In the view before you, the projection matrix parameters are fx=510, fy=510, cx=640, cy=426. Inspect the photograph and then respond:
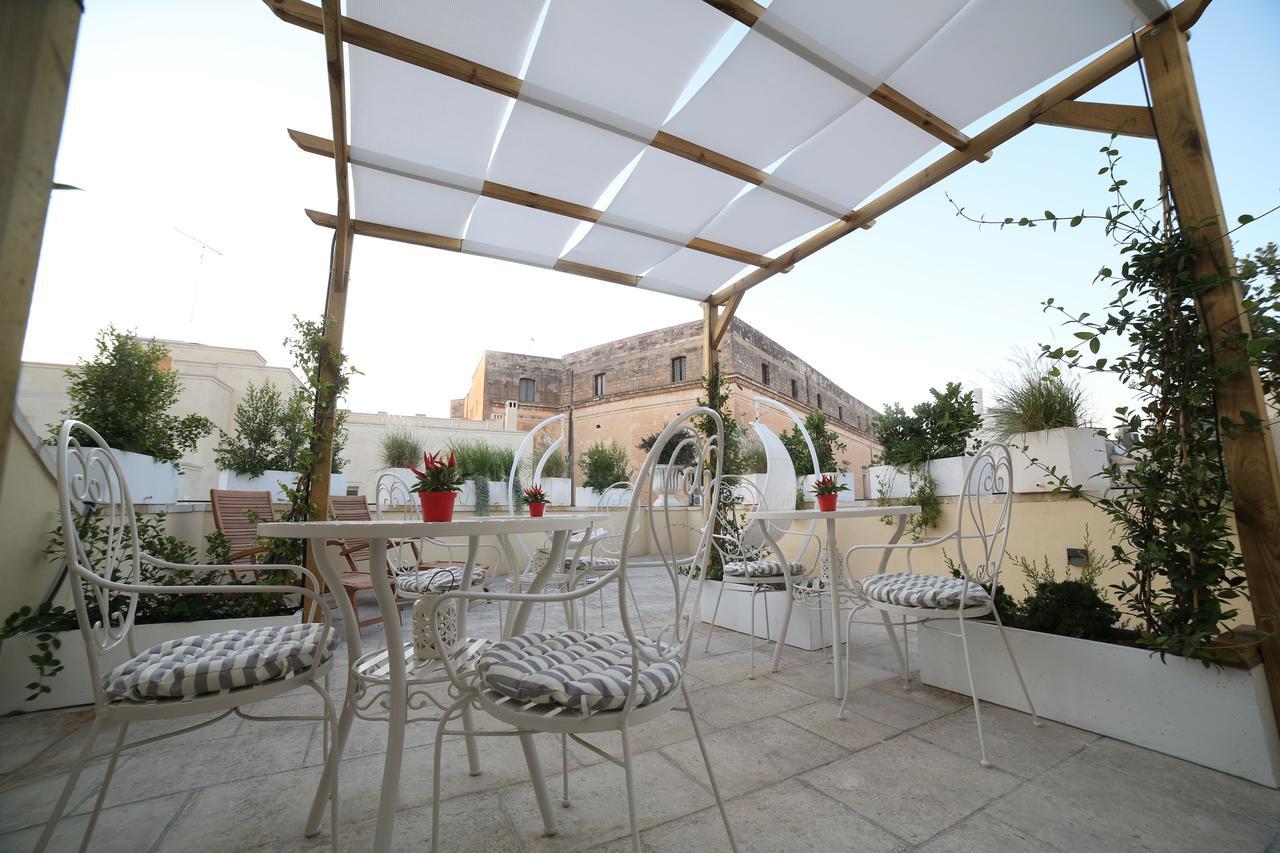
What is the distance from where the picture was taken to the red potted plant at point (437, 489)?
140 centimetres

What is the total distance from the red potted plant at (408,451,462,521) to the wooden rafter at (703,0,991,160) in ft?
6.80

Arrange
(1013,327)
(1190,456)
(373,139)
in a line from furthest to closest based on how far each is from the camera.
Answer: (1013,327) → (373,139) → (1190,456)

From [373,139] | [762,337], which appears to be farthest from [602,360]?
[373,139]

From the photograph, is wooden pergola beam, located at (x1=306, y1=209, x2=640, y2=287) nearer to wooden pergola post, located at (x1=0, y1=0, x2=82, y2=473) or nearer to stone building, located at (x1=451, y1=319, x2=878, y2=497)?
wooden pergola post, located at (x1=0, y1=0, x2=82, y2=473)

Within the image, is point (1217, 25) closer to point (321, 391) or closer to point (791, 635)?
point (791, 635)

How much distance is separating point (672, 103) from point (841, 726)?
2915 millimetres

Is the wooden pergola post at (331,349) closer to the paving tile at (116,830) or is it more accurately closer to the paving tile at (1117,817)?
the paving tile at (116,830)

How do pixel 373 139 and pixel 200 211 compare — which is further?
pixel 200 211

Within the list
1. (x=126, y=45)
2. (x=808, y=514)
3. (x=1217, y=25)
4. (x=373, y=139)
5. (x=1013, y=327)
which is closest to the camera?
(x=126, y=45)

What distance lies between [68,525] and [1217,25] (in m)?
4.01

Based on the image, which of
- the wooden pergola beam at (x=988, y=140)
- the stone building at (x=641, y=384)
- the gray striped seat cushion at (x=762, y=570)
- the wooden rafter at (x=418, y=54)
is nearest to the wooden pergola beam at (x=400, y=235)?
the wooden rafter at (x=418, y=54)

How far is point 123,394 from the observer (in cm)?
312

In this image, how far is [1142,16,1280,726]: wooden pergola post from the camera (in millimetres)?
1711

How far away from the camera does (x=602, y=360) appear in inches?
939
